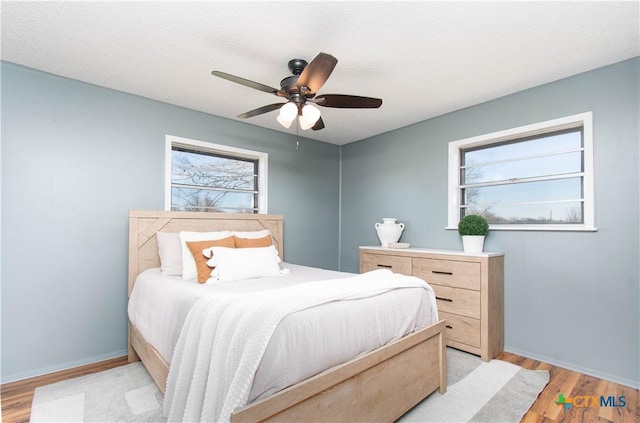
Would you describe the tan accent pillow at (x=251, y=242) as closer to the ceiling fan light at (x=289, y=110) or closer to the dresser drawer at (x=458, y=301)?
the ceiling fan light at (x=289, y=110)

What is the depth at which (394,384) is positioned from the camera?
1811 millimetres

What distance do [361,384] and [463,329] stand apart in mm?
1748

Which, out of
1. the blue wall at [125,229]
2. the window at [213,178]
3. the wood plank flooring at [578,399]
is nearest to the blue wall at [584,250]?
the blue wall at [125,229]

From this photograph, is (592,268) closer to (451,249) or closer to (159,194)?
(451,249)

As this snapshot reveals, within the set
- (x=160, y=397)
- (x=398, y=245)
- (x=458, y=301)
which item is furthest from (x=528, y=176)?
(x=160, y=397)

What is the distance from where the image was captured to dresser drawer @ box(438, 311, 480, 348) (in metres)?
2.84

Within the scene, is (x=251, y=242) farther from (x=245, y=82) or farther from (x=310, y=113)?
(x=245, y=82)

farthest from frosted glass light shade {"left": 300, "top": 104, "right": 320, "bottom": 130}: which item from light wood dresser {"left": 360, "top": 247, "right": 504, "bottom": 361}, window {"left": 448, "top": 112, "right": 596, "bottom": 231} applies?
window {"left": 448, "top": 112, "right": 596, "bottom": 231}

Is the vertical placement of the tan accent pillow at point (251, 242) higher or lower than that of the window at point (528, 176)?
lower

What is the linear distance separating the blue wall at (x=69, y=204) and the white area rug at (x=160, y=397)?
0.44 metres

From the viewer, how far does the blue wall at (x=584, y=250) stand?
2.37 metres

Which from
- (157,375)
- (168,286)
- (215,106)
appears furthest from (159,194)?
(157,375)

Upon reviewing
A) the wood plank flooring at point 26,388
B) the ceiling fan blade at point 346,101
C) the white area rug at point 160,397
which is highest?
the ceiling fan blade at point 346,101

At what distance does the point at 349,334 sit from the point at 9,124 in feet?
9.87
